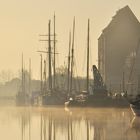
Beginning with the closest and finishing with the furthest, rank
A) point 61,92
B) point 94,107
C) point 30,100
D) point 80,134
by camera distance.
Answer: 1. point 80,134
2. point 94,107
3. point 61,92
4. point 30,100

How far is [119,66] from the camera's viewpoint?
143250 millimetres

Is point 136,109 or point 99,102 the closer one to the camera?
point 136,109

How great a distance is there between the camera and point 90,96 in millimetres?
87875

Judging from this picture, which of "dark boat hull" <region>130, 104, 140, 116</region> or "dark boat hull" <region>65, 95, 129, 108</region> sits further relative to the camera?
"dark boat hull" <region>65, 95, 129, 108</region>

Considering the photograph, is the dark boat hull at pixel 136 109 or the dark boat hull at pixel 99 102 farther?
the dark boat hull at pixel 99 102

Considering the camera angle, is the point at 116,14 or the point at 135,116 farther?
the point at 116,14

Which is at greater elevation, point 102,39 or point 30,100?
point 102,39

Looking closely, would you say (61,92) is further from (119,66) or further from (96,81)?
(119,66)

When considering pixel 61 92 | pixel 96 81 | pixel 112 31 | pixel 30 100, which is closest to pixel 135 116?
pixel 96 81

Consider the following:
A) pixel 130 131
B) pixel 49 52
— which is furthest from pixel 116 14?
pixel 130 131

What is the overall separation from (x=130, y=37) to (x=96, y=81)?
57896mm

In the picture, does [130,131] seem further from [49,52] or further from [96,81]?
[49,52]

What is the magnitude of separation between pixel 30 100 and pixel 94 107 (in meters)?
50.1

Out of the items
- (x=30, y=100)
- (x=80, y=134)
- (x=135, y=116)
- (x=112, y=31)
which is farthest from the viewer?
(x=112, y=31)
